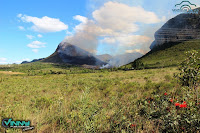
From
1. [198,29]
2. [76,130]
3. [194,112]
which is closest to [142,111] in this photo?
[194,112]

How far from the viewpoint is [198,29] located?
17150 centimetres

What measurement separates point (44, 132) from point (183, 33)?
226 metres

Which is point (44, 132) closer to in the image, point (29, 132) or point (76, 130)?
point (29, 132)
